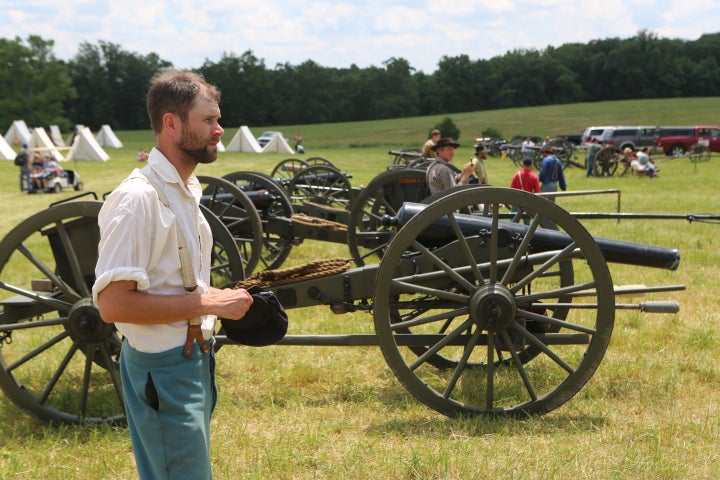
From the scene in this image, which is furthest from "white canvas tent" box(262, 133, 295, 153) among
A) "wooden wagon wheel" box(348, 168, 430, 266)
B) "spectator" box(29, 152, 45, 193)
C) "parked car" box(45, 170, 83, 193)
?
"wooden wagon wheel" box(348, 168, 430, 266)

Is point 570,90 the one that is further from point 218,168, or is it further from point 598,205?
point 598,205

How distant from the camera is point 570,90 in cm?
9800

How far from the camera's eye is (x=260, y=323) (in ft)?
8.61

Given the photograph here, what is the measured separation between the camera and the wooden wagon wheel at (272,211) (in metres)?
8.86

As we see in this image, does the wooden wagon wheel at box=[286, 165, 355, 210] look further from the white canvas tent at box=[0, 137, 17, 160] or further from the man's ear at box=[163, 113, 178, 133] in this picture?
the white canvas tent at box=[0, 137, 17, 160]

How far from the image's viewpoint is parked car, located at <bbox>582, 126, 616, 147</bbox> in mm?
40203

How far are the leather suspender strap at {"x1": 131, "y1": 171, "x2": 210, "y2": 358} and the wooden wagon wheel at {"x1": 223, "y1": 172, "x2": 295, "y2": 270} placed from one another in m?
6.40

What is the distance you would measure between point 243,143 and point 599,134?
2188 centimetres

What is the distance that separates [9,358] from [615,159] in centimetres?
2482

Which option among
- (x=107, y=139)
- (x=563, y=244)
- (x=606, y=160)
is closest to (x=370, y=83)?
(x=107, y=139)

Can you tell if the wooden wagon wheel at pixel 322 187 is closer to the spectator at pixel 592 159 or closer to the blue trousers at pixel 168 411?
the blue trousers at pixel 168 411

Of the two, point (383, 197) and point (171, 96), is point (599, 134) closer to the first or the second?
point (383, 197)

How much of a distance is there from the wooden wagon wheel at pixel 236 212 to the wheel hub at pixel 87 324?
3.42 metres

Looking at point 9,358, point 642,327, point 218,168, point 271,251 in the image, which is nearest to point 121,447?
point 9,358
